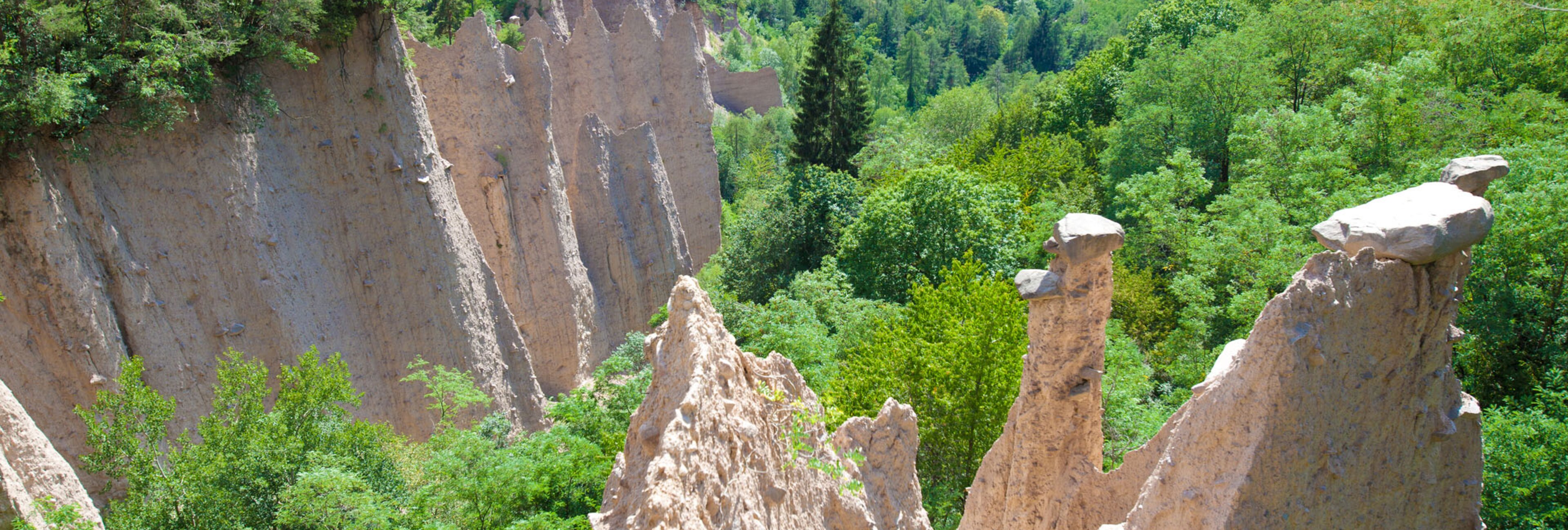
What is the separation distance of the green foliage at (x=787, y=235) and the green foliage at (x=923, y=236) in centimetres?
207

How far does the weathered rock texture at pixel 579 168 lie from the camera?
20500 mm

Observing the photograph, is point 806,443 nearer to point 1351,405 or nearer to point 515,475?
point 1351,405

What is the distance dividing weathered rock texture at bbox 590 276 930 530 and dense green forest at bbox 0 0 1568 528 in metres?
0.99

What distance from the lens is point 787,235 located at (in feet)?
94.0

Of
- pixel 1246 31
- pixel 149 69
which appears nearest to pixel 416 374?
pixel 149 69

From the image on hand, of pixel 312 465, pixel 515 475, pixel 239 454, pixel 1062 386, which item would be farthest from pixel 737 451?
pixel 239 454

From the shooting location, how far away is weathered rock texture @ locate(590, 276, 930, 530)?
5.67 meters

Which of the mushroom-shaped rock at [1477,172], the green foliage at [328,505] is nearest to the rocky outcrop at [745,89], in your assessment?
the green foliage at [328,505]

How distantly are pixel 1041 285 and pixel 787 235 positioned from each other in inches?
790

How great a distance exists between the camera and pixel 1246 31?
30.5 meters

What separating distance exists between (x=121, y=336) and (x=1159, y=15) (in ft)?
158

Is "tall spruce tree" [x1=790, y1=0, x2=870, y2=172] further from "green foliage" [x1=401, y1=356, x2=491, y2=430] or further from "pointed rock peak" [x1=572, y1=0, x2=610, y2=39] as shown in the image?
"green foliage" [x1=401, y1=356, x2=491, y2=430]

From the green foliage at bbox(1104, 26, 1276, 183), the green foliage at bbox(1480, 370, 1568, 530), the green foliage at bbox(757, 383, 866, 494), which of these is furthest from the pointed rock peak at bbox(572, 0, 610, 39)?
the green foliage at bbox(1480, 370, 1568, 530)

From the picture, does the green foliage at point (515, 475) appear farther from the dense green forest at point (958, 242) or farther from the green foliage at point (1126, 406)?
the green foliage at point (1126, 406)
